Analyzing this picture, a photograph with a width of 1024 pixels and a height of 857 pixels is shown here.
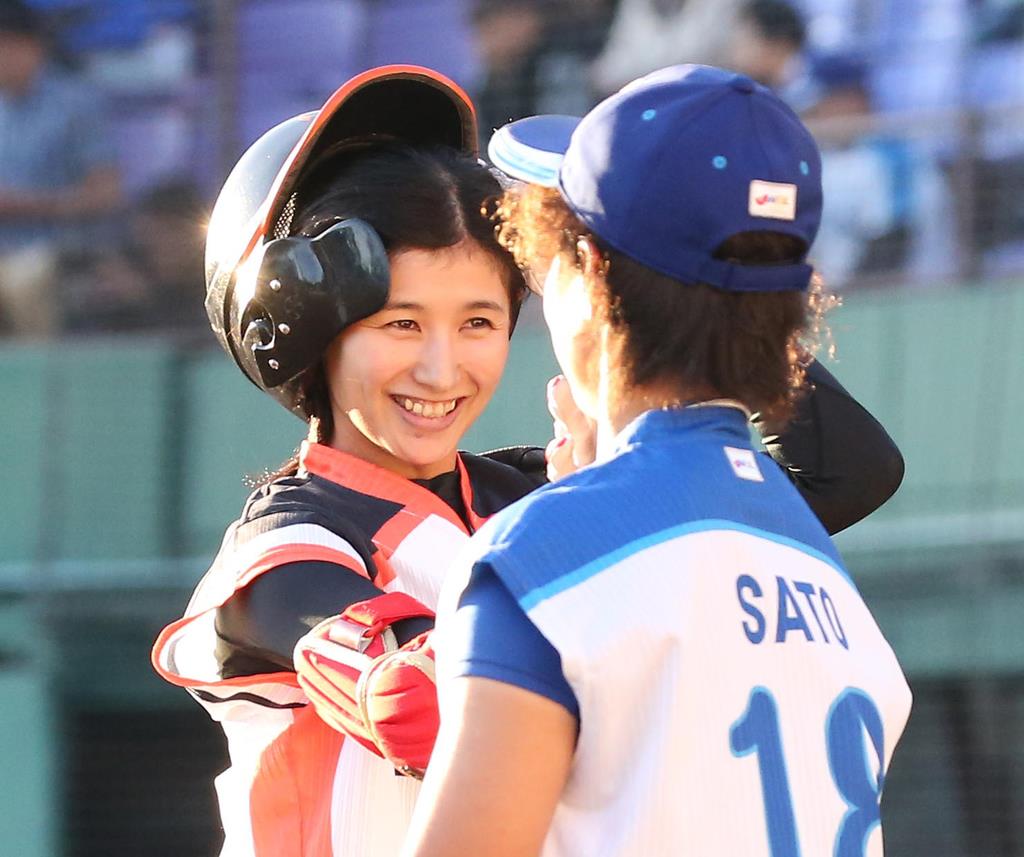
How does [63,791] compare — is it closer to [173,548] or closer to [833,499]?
[173,548]

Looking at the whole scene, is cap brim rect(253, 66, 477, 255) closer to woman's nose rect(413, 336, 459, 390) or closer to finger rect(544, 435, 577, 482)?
woman's nose rect(413, 336, 459, 390)

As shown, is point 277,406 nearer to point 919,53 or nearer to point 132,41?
point 132,41

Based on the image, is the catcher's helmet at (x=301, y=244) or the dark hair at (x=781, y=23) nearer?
the catcher's helmet at (x=301, y=244)

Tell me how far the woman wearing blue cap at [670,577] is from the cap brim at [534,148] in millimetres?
131

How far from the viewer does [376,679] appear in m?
1.73

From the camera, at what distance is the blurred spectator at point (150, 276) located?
541 cm

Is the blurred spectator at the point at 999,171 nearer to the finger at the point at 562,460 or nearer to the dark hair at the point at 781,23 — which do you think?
the dark hair at the point at 781,23

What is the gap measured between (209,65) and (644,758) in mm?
4546

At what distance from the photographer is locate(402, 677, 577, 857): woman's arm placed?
1420 millimetres

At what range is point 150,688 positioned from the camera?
5176 millimetres

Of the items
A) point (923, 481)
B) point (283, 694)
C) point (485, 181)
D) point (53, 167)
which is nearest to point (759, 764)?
point (283, 694)

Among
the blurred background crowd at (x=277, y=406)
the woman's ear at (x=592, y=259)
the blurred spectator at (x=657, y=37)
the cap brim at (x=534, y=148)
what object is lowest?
the blurred background crowd at (x=277, y=406)

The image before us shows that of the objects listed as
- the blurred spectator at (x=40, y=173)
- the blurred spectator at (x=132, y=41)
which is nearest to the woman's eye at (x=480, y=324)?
the blurred spectator at (x=40, y=173)

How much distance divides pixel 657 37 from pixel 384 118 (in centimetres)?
331
